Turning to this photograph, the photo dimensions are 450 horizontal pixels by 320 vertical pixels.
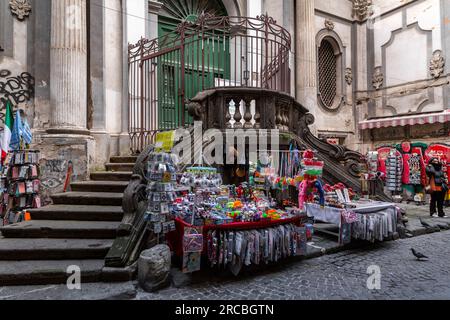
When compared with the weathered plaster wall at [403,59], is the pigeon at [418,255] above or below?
below

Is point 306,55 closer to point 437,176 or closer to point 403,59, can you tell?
point 403,59

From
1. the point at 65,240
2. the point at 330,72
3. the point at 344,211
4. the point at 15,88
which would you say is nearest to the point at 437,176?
the point at 344,211

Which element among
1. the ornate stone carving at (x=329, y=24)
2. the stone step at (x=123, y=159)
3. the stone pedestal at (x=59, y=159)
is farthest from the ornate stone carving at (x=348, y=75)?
the stone pedestal at (x=59, y=159)

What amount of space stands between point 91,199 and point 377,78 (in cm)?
1356

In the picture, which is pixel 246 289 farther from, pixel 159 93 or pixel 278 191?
pixel 159 93

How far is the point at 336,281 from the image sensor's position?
12.0 feet

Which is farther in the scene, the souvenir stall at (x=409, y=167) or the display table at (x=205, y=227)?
the souvenir stall at (x=409, y=167)

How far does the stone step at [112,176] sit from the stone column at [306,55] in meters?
7.31

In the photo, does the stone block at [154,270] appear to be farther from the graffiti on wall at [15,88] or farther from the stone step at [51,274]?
the graffiti on wall at [15,88]

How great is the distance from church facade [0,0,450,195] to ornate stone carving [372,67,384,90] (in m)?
0.04

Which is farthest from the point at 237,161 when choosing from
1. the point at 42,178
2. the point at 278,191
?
the point at 42,178

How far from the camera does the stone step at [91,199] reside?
5.11 m

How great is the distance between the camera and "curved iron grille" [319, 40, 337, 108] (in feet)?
42.9

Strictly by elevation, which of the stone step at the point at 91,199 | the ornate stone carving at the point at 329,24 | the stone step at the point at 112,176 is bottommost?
the stone step at the point at 91,199
